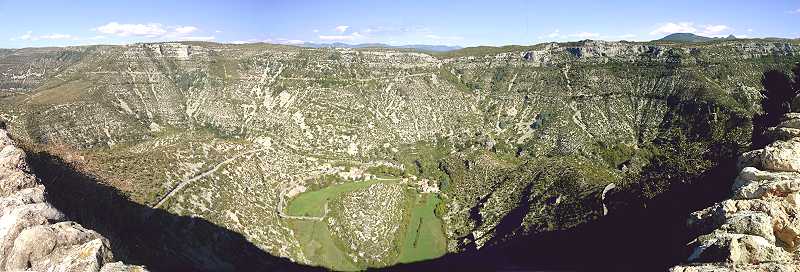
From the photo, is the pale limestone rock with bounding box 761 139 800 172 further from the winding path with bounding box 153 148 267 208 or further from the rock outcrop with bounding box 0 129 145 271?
the winding path with bounding box 153 148 267 208

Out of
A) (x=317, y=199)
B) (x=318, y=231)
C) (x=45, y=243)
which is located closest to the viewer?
(x=45, y=243)

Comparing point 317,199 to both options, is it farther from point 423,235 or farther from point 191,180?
point 191,180

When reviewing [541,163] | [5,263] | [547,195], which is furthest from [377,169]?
[5,263]

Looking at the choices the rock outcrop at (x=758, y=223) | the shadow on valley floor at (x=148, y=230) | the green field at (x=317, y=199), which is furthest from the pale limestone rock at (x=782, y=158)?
the green field at (x=317, y=199)

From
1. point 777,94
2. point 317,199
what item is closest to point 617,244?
point 777,94

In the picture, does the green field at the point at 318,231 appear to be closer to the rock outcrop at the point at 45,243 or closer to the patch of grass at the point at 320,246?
the patch of grass at the point at 320,246

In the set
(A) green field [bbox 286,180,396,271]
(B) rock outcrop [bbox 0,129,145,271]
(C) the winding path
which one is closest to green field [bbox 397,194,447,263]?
(A) green field [bbox 286,180,396,271]
